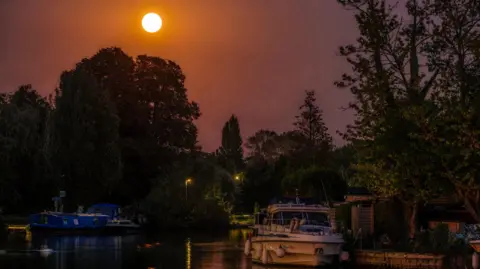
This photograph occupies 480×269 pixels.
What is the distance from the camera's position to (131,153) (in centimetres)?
Result: 8988

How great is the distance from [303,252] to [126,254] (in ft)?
47.3

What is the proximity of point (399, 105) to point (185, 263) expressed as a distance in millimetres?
14098

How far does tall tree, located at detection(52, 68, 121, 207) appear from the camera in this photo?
74.8 m

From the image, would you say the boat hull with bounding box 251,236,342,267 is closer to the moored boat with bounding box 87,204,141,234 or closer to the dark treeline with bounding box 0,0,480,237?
the dark treeline with bounding box 0,0,480,237

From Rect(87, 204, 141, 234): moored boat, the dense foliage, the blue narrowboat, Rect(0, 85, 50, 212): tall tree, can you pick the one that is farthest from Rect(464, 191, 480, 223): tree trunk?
Rect(0, 85, 50, 212): tall tree

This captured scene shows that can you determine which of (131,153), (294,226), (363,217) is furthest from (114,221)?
(294,226)

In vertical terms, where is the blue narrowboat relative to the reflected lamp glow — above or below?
above

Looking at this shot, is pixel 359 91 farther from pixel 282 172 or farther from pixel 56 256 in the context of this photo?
pixel 282 172

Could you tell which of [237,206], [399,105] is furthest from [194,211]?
[399,105]

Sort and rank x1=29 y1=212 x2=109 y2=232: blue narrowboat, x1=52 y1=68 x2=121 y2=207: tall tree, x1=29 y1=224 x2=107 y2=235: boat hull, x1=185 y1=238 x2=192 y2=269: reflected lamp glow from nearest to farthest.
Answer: x1=185 y1=238 x2=192 y2=269: reflected lamp glow, x1=29 y1=224 x2=107 y2=235: boat hull, x1=29 y1=212 x2=109 y2=232: blue narrowboat, x1=52 y1=68 x2=121 y2=207: tall tree

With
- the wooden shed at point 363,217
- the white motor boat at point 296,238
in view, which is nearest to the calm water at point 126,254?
the white motor boat at point 296,238

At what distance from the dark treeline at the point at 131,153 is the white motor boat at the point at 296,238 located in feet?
60.7

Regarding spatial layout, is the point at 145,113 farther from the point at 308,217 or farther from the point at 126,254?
the point at 308,217

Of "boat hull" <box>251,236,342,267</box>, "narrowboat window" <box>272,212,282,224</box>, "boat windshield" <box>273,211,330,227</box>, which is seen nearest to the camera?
"boat hull" <box>251,236,342,267</box>
